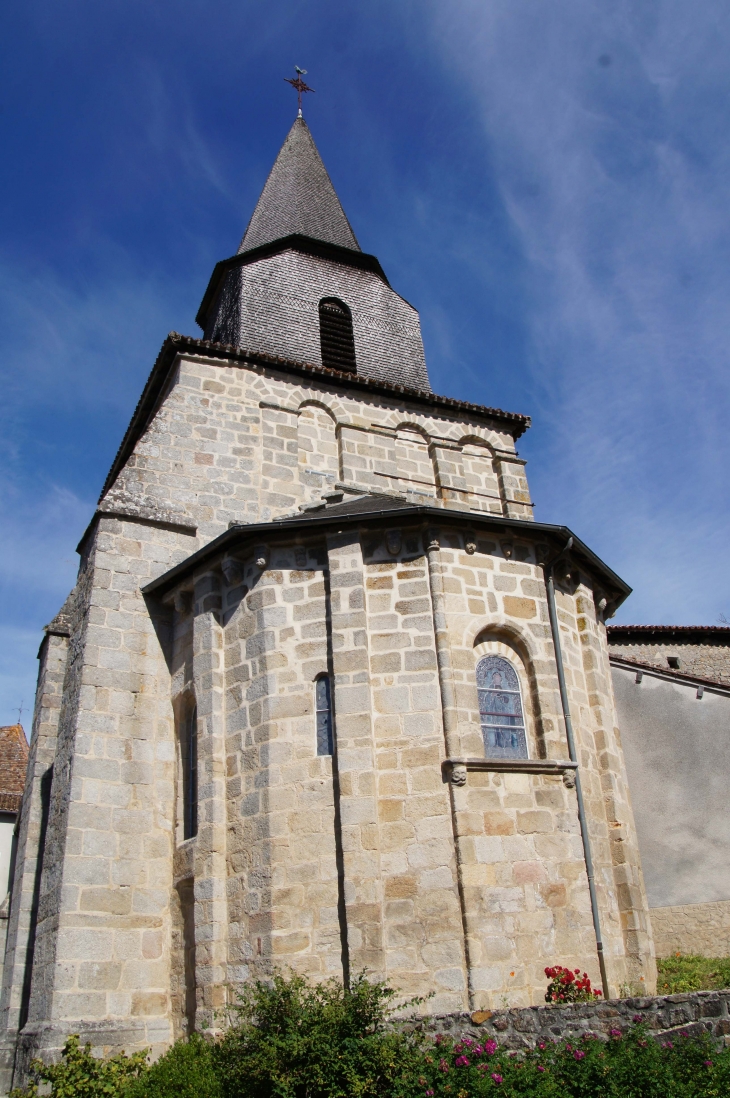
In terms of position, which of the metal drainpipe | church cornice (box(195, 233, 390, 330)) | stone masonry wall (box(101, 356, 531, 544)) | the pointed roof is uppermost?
the pointed roof

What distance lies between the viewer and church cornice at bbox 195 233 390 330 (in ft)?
57.0

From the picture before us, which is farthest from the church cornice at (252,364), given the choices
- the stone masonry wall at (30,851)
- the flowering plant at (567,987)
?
the flowering plant at (567,987)

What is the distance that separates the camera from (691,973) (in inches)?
405

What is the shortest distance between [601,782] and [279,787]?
3.84m

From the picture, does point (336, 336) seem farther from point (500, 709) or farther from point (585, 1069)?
point (585, 1069)

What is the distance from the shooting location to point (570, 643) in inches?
426

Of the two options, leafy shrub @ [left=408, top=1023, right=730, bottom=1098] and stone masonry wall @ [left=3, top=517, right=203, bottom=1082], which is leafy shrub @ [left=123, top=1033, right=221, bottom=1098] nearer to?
stone masonry wall @ [left=3, top=517, right=203, bottom=1082]

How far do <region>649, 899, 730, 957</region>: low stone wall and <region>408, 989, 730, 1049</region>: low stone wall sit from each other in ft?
18.3

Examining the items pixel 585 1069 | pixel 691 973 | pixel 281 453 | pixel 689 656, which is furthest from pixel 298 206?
pixel 585 1069

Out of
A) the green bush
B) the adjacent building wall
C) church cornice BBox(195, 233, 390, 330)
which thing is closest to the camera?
the green bush

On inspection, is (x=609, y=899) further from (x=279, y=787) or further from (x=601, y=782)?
(x=279, y=787)

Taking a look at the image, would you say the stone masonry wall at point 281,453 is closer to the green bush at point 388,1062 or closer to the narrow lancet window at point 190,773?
the narrow lancet window at point 190,773

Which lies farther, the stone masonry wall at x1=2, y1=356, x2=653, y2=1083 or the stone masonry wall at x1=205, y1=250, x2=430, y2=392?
the stone masonry wall at x1=205, y1=250, x2=430, y2=392

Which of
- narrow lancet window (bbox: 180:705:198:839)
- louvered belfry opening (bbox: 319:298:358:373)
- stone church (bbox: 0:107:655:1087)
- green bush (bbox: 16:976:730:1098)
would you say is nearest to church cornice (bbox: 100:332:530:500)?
louvered belfry opening (bbox: 319:298:358:373)
